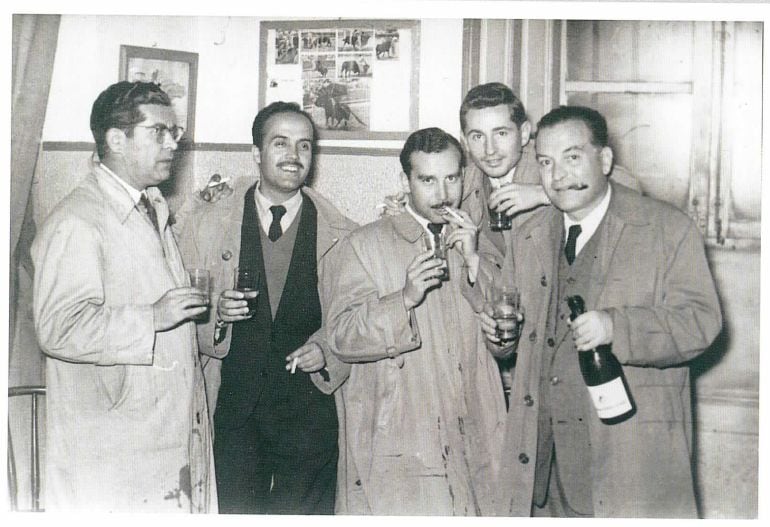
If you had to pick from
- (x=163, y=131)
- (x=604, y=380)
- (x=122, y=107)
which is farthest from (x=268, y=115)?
(x=604, y=380)

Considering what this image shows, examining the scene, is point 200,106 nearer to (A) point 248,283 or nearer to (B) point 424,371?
(A) point 248,283

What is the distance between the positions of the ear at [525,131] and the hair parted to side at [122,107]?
1.03 meters

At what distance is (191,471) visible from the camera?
303 centimetres

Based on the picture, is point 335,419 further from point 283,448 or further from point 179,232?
point 179,232

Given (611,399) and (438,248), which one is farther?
(438,248)

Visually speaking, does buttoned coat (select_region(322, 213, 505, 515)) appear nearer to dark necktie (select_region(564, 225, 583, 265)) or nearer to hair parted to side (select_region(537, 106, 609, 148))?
dark necktie (select_region(564, 225, 583, 265))

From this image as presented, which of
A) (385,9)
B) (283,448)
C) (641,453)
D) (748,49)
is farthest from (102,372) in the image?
(748,49)

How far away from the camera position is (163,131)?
3.05 meters

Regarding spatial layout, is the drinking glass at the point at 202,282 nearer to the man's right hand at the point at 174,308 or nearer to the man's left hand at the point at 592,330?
the man's right hand at the point at 174,308

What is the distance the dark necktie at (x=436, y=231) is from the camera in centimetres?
304

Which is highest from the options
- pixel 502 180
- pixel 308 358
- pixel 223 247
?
pixel 502 180

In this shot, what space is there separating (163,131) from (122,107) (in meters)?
0.14

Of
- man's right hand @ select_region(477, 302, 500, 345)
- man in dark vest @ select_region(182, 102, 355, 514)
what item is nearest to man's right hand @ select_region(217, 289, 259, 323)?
man in dark vest @ select_region(182, 102, 355, 514)

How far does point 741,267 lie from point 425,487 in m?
1.10
